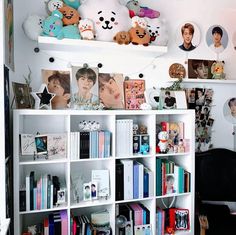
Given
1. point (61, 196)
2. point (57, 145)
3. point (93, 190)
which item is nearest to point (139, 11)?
point (57, 145)

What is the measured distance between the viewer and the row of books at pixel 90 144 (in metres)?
1.83

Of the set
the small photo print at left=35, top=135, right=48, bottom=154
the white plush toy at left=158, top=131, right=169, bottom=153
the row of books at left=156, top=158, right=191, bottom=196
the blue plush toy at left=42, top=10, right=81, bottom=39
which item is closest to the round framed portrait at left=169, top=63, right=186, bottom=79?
the white plush toy at left=158, top=131, right=169, bottom=153

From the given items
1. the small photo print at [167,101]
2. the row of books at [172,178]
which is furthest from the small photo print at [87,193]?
the small photo print at [167,101]

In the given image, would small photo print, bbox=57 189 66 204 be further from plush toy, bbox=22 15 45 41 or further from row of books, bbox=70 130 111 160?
plush toy, bbox=22 15 45 41

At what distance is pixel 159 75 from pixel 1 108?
1.41 meters

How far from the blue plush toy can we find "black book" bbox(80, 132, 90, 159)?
2.43 ft

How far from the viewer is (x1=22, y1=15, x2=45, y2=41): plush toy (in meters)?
1.90

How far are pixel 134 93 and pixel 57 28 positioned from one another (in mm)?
810

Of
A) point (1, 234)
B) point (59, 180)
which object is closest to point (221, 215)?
point (59, 180)

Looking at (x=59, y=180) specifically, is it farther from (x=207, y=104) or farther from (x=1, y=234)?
(x=207, y=104)

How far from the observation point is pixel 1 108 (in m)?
1.37

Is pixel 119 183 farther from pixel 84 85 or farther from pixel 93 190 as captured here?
pixel 84 85

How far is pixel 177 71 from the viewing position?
2322 millimetres

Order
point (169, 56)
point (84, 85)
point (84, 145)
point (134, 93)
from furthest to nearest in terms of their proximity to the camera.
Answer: point (169, 56)
point (134, 93)
point (84, 85)
point (84, 145)
